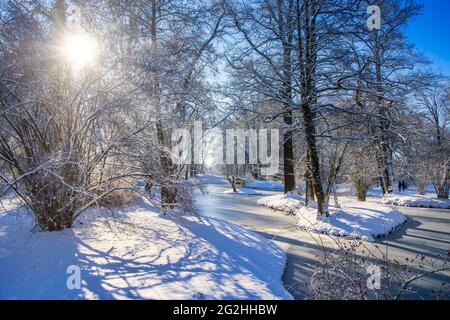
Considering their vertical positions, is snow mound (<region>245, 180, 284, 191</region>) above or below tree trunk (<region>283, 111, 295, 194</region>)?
below

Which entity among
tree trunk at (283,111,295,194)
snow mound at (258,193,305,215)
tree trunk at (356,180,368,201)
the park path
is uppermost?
tree trunk at (283,111,295,194)

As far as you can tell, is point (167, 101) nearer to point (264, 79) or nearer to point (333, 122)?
point (264, 79)

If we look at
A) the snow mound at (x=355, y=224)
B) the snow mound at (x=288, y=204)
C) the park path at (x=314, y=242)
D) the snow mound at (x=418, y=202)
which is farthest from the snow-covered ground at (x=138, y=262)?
the snow mound at (x=418, y=202)

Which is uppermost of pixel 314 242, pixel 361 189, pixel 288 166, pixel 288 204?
pixel 288 166

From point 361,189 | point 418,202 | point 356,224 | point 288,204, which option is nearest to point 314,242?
point 356,224

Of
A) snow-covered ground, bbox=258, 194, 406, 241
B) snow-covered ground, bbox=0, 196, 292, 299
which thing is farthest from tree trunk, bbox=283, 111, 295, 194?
snow-covered ground, bbox=0, 196, 292, 299

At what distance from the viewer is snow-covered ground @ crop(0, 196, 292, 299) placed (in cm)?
407

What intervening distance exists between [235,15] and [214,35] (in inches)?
56.0

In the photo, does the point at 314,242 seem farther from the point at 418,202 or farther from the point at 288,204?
the point at 418,202

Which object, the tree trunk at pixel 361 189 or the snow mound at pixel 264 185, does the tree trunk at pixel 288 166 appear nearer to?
the tree trunk at pixel 361 189

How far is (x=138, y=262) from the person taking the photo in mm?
5230

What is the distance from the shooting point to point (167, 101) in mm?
8711

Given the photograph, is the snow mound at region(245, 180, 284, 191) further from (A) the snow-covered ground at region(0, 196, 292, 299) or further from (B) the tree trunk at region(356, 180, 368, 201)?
(A) the snow-covered ground at region(0, 196, 292, 299)
